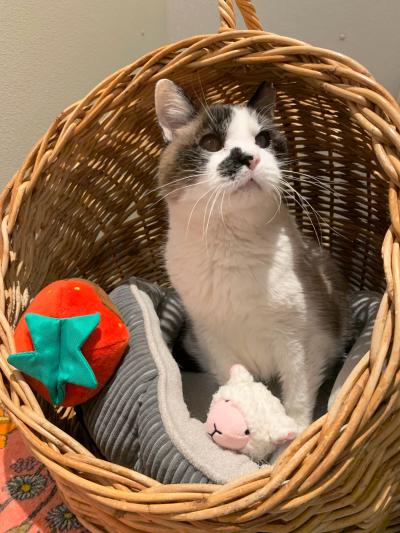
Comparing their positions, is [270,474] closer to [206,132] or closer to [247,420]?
[247,420]

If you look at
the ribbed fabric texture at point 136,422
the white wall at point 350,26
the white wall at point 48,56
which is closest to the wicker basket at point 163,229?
the ribbed fabric texture at point 136,422

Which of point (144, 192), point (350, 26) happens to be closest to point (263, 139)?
point (144, 192)

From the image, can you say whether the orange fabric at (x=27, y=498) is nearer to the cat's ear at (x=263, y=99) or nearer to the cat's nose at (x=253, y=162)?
the cat's nose at (x=253, y=162)

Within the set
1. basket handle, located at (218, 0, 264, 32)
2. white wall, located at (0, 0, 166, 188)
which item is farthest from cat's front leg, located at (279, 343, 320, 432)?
white wall, located at (0, 0, 166, 188)

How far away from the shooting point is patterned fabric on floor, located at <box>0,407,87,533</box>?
3.24ft

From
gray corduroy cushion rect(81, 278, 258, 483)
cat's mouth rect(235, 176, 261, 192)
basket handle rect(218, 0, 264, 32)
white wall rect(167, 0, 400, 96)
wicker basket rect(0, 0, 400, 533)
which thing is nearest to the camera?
wicker basket rect(0, 0, 400, 533)

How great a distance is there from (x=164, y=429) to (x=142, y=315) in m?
0.33

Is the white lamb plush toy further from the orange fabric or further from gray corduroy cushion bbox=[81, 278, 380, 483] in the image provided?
the orange fabric

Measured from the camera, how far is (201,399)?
120 cm

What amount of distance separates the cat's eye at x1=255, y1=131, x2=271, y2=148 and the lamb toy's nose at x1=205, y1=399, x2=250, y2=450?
1.82 ft

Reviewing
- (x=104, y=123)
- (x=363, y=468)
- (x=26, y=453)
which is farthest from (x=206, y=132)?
(x=26, y=453)

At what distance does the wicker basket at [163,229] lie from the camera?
622mm

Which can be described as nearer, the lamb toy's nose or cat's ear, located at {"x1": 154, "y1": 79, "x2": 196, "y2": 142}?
the lamb toy's nose

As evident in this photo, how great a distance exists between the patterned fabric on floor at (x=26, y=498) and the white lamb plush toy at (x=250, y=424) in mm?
385
